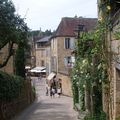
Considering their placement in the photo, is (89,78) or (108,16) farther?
(89,78)

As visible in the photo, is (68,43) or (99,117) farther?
(68,43)

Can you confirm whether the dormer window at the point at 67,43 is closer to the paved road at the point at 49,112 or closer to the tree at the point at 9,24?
the paved road at the point at 49,112

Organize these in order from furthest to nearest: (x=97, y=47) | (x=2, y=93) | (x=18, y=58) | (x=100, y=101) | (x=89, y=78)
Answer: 1. (x=18, y=58)
2. (x=2, y=93)
3. (x=89, y=78)
4. (x=100, y=101)
5. (x=97, y=47)

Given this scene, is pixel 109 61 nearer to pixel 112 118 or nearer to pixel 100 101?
pixel 112 118

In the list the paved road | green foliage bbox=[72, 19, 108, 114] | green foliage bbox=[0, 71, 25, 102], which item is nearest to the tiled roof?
the paved road

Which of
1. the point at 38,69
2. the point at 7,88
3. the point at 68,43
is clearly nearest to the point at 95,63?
the point at 7,88

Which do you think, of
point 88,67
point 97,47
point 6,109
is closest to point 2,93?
point 6,109

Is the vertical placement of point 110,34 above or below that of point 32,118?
above

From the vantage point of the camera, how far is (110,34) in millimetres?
11922

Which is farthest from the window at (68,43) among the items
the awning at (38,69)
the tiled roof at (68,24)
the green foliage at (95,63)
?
the green foliage at (95,63)

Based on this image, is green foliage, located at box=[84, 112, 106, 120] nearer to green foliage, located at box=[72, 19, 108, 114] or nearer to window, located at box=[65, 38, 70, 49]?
green foliage, located at box=[72, 19, 108, 114]

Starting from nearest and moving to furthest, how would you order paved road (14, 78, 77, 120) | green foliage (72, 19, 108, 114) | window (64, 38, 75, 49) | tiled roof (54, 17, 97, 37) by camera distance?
1. green foliage (72, 19, 108, 114)
2. paved road (14, 78, 77, 120)
3. tiled roof (54, 17, 97, 37)
4. window (64, 38, 75, 49)

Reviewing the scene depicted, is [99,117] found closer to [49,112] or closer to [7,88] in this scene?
[7,88]

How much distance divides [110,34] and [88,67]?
23.1ft
